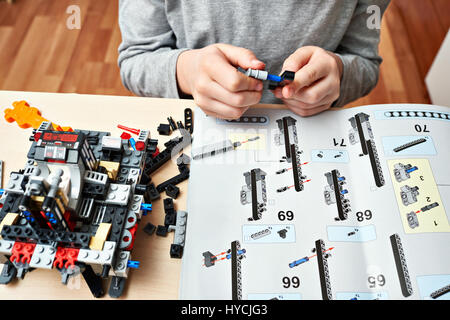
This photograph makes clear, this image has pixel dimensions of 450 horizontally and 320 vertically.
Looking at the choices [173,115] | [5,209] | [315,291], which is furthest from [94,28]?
[315,291]

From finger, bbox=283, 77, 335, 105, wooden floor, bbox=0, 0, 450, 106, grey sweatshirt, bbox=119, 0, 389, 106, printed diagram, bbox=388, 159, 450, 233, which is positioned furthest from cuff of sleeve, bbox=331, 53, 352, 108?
wooden floor, bbox=0, 0, 450, 106

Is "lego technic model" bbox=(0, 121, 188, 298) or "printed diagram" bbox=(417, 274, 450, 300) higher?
"lego technic model" bbox=(0, 121, 188, 298)

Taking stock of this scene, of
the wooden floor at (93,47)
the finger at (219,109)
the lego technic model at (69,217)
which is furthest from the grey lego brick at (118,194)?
the wooden floor at (93,47)

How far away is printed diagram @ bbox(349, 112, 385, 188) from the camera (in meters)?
0.65

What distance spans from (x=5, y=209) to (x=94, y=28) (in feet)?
Answer: 4.99

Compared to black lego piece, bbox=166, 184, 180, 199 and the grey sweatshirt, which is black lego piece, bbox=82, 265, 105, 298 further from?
the grey sweatshirt

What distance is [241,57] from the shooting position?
0.63m

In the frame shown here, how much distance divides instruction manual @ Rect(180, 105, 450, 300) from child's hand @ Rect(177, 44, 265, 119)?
0.05 m

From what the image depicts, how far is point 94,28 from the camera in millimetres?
1835

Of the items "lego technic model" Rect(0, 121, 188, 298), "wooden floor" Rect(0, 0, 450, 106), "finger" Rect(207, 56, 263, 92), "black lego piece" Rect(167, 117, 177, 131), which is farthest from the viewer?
"wooden floor" Rect(0, 0, 450, 106)

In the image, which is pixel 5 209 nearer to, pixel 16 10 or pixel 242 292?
pixel 242 292

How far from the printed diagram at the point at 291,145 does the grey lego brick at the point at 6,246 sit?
428 mm

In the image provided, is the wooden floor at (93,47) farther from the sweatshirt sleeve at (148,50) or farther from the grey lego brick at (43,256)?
the grey lego brick at (43,256)

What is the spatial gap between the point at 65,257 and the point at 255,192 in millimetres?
317
